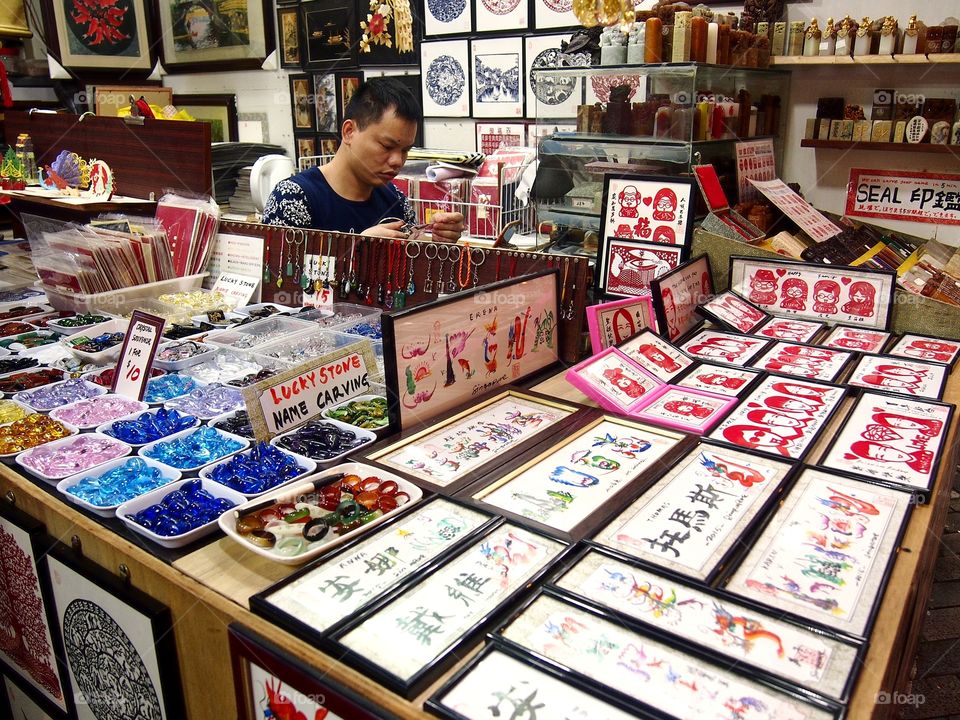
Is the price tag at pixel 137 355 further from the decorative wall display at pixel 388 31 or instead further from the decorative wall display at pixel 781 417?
the decorative wall display at pixel 388 31

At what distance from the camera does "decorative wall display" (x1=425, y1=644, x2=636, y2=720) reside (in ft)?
2.78

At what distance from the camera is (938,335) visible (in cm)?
208

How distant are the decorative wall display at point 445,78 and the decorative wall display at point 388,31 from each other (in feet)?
0.40

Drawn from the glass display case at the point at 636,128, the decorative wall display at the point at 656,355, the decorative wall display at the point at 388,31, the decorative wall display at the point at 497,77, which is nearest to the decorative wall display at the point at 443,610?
the decorative wall display at the point at 656,355

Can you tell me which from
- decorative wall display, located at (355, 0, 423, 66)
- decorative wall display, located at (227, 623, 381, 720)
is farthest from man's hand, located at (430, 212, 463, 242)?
decorative wall display, located at (355, 0, 423, 66)

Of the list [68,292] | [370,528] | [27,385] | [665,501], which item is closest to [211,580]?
[370,528]

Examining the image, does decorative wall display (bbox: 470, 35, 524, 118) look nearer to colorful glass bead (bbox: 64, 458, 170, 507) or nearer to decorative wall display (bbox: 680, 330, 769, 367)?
decorative wall display (bbox: 680, 330, 769, 367)

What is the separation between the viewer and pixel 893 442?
A: 4.75 feet

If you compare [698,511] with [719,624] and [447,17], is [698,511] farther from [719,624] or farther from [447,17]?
[447,17]

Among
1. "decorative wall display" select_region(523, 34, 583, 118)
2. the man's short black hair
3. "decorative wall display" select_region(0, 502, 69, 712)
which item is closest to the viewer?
"decorative wall display" select_region(0, 502, 69, 712)

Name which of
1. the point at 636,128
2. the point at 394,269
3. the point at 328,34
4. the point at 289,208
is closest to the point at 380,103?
Result: the point at 289,208

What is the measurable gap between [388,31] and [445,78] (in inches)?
22.7

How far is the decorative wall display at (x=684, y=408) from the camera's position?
1550 millimetres

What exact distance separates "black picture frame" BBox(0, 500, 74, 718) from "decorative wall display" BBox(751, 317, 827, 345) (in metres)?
1.97
